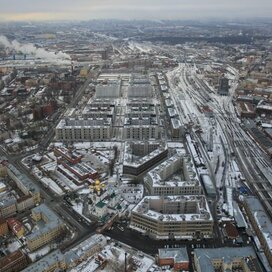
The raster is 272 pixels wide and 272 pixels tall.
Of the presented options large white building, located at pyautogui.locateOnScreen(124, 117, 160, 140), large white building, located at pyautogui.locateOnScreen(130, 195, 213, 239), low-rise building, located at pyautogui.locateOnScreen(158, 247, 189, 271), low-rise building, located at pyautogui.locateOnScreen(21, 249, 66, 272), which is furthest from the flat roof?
large white building, located at pyautogui.locateOnScreen(124, 117, 160, 140)

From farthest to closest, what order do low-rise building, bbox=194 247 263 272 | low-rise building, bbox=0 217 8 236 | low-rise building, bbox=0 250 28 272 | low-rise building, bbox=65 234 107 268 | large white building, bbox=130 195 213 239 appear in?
low-rise building, bbox=0 217 8 236 → large white building, bbox=130 195 213 239 → low-rise building, bbox=65 234 107 268 → low-rise building, bbox=0 250 28 272 → low-rise building, bbox=194 247 263 272

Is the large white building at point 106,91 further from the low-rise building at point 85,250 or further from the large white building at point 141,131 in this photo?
the low-rise building at point 85,250

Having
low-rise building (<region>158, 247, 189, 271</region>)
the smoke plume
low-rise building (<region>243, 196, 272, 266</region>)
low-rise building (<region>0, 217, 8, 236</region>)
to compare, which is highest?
low-rise building (<region>243, 196, 272, 266</region>)

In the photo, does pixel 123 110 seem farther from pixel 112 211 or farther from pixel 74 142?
pixel 112 211

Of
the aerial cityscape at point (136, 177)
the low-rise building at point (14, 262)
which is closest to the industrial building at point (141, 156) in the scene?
the aerial cityscape at point (136, 177)

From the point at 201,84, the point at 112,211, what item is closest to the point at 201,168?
the point at 112,211

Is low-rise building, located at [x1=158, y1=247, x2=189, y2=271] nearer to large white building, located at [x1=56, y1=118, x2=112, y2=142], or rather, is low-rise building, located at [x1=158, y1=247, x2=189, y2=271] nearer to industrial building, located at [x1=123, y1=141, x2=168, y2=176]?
industrial building, located at [x1=123, y1=141, x2=168, y2=176]
